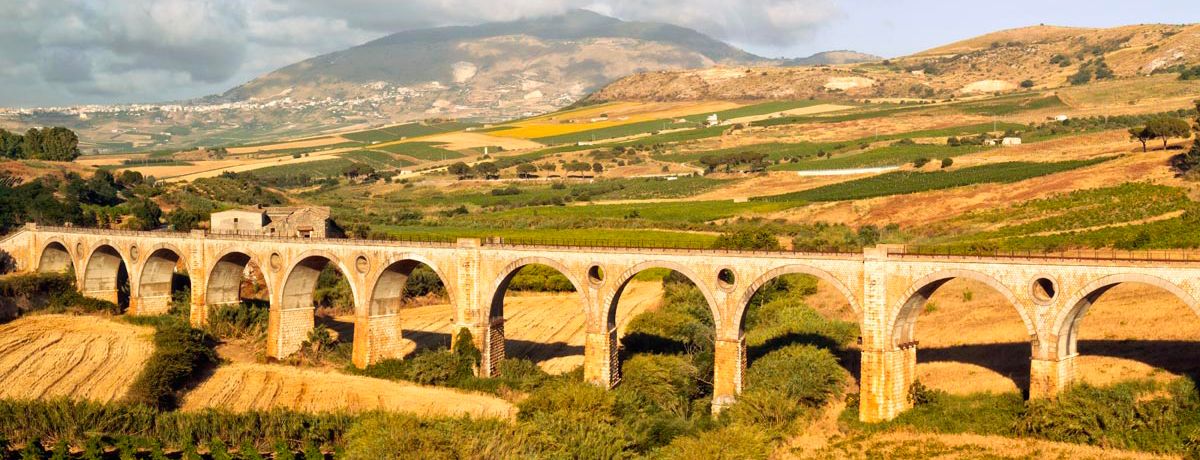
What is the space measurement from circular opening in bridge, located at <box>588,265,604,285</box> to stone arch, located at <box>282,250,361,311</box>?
47.6 feet

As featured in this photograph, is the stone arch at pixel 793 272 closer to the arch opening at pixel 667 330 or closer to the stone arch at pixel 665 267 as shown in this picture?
the stone arch at pixel 665 267

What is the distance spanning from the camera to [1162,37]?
188500 millimetres

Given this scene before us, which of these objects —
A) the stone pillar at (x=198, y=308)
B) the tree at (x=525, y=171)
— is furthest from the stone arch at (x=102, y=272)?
the tree at (x=525, y=171)

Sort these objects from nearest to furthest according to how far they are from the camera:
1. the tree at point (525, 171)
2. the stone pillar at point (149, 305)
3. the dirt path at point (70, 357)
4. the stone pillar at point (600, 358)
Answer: the stone pillar at point (600, 358), the dirt path at point (70, 357), the stone pillar at point (149, 305), the tree at point (525, 171)

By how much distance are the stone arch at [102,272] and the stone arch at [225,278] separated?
38.5 ft

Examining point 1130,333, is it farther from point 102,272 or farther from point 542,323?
point 102,272

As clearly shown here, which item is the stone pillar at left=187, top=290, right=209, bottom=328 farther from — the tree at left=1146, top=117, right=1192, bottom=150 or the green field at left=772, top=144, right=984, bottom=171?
the green field at left=772, top=144, right=984, bottom=171

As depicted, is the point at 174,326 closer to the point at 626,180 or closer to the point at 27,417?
the point at 27,417

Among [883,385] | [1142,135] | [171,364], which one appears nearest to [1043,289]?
[883,385]

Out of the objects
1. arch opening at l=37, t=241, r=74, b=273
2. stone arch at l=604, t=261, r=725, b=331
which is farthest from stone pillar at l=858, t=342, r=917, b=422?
arch opening at l=37, t=241, r=74, b=273

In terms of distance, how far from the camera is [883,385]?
148 feet

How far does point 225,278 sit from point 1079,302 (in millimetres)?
50798

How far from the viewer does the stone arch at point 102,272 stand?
3081 inches

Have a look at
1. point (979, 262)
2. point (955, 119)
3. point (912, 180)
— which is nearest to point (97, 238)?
point (979, 262)
